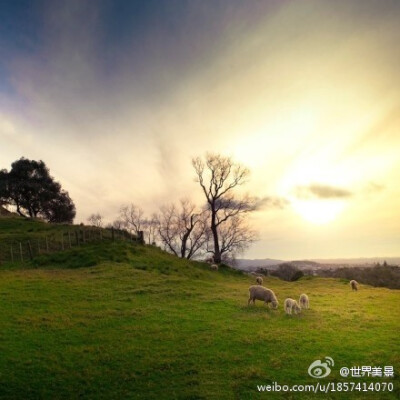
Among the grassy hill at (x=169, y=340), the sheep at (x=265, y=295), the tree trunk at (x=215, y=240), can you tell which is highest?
the tree trunk at (x=215, y=240)

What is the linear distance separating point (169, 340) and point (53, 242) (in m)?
31.8

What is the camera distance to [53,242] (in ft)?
136

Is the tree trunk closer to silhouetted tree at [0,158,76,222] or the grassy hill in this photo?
the grassy hill

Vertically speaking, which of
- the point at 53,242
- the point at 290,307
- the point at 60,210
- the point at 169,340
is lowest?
the point at 169,340

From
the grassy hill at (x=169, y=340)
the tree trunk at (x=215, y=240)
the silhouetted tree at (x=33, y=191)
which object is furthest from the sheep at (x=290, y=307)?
the silhouetted tree at (x=33, y=191)

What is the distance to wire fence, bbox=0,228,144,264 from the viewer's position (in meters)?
37.5

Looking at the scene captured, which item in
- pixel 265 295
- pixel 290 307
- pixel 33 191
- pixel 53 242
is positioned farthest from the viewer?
pixel 33 191

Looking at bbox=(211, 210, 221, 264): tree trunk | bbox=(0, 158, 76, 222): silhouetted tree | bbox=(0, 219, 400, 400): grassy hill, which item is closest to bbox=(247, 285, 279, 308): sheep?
bbox=(0, 219, 400, 400): grassy hill

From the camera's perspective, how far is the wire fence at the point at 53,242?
3753 centimetres

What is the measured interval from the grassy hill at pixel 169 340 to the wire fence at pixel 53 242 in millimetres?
13038

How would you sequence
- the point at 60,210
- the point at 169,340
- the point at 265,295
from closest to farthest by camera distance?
1. the point at 169,340
2. the point at 265,295
3. the point at 60,210

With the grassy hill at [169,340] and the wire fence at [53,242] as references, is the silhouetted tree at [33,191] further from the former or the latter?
the grassy hill at [169,340]

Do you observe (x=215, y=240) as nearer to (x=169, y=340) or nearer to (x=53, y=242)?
(x=53, y=242)

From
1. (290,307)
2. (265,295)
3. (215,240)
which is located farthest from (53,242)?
(290,307)
